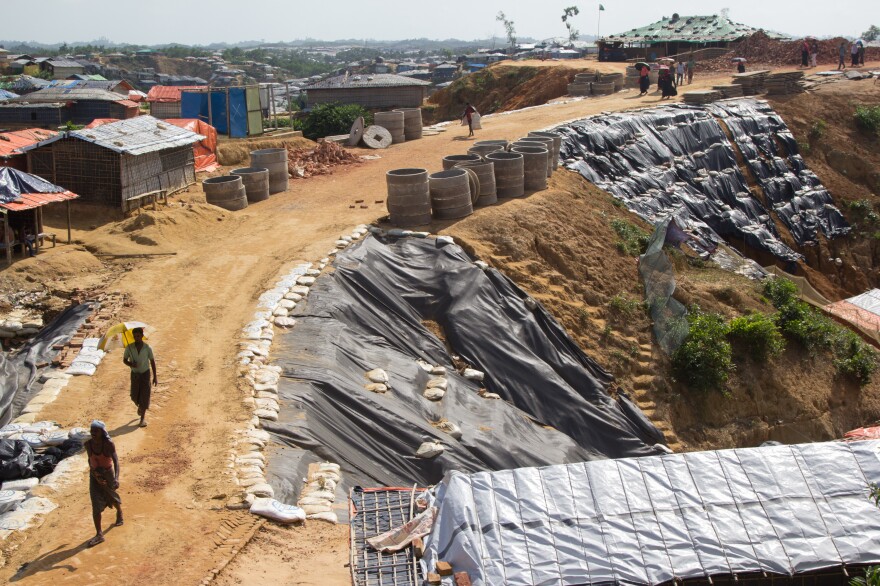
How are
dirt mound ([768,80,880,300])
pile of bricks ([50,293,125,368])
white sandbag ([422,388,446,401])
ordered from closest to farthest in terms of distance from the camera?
pile of bricks ([50,293,125,368]), white sandbag ([422,388,446,401]), dirt mound ([768,80,880,300])

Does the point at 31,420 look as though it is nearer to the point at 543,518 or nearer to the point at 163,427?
the point at 163,427

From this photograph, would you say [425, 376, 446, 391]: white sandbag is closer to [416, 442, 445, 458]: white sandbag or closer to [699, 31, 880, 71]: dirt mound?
[416, 442, 445, 458]: white sandbag

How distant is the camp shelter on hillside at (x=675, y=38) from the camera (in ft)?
149

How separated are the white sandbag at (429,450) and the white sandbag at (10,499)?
4191mm

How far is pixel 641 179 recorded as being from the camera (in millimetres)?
23000

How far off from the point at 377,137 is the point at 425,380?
13.6 m

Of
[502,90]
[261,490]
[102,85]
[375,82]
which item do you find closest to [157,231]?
[261,490]

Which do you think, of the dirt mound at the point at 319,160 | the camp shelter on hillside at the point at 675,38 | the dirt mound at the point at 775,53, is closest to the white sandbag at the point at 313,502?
the dirt mound at the point at 319,160

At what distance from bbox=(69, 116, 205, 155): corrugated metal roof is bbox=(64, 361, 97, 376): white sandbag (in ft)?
23.7

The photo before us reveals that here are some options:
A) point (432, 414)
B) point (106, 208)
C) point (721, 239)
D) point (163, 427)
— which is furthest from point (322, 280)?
point (721, 239)

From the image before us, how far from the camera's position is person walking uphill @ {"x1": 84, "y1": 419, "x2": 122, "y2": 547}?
7543 millimetres

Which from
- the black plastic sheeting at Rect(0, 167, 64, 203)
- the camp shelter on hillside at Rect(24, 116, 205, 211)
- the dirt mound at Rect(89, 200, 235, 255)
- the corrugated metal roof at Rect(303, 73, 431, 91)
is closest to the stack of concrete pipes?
the dirt mound at Rect(89, 200, 235, 255)

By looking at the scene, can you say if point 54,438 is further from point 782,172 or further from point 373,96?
point 373,96

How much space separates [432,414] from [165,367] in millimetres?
3444
